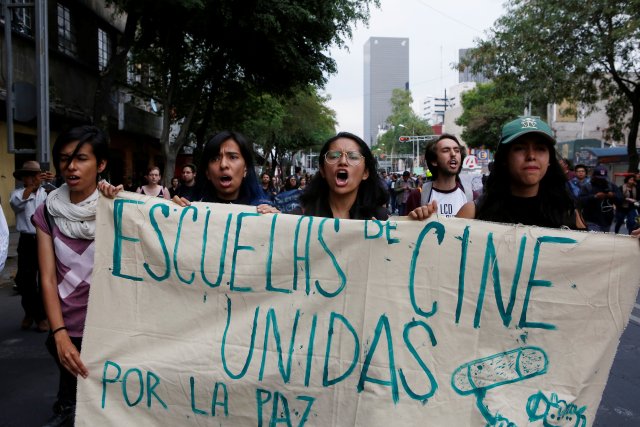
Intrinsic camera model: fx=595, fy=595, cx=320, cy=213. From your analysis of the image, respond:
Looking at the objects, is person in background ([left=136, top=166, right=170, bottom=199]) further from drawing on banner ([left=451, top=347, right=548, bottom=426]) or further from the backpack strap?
drawing on banner ([left=451, top=347, right=548, bottom=426])

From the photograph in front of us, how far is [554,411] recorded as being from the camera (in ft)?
7.39

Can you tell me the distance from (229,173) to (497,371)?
1.54 metres

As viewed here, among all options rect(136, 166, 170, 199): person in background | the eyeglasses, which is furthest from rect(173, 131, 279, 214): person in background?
rect(136, 166, 170, 199): person in background

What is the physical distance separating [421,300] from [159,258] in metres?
1.13

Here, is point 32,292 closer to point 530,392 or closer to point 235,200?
point 235,200

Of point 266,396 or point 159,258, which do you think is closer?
point 266,396

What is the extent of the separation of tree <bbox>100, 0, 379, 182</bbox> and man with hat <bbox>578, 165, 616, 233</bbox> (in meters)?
8.09

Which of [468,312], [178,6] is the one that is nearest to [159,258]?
[468,312]

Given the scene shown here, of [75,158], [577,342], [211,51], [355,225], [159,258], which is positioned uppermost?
[211,51]

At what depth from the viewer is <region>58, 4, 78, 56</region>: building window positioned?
16312 mm

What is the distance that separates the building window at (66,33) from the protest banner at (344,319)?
15804 mm

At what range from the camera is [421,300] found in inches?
93.4

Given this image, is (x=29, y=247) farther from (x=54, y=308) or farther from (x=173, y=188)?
(x=173, y=188)

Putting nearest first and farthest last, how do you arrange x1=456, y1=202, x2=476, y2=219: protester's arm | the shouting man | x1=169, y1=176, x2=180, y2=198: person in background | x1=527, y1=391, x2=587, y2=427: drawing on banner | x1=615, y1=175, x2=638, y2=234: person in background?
x1=527, y1=391, x2=587, y2=427: drawing on banner
x1=456, y1=202, x2=476, y2=219: protester's arm
the shouting man
x1=615, y1=175, x2=638, y2=234: person in background
x1=169, y1=176, x2=180, y2=198: person in background
